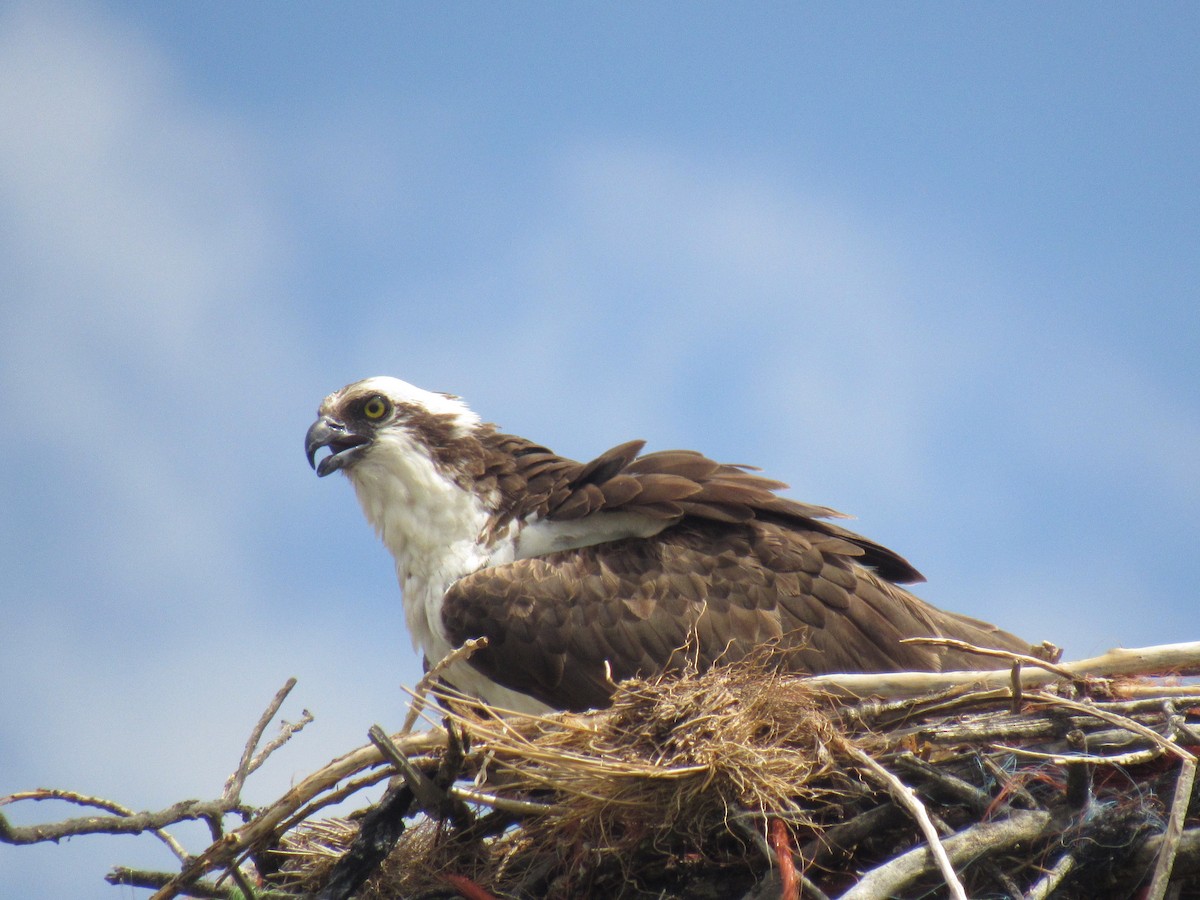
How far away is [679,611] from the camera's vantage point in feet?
19.1

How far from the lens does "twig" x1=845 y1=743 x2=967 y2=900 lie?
12.8 feet

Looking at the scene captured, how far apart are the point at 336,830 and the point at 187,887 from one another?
0.81 metres

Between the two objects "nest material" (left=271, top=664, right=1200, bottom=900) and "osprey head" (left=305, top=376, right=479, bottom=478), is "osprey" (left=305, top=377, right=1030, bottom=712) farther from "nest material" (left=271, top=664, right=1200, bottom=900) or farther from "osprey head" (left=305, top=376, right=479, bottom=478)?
"nest material" (left=271, top=664, right=1200, bottom=900)

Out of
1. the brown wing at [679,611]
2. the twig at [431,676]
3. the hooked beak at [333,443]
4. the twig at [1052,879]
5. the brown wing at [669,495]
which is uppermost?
the hooked beak at [333,443]

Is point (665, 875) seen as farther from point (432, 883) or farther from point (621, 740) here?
point (432, 883)

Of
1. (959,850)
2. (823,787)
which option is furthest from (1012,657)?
(823,787)

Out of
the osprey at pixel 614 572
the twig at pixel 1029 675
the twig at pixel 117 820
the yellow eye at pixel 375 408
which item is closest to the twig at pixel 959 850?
the twig at pixel 1029 675

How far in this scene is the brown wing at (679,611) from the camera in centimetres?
573

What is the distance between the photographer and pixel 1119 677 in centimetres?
492

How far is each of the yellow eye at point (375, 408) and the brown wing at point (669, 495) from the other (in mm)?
740

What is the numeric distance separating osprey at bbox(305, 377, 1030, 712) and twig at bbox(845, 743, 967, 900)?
37.0 inches

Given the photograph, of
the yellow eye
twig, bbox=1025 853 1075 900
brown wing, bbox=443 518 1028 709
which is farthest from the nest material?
the yellow eye

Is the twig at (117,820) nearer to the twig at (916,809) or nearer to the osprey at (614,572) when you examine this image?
the osprey at (614,572)

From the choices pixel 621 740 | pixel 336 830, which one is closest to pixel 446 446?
pixel 336 830
